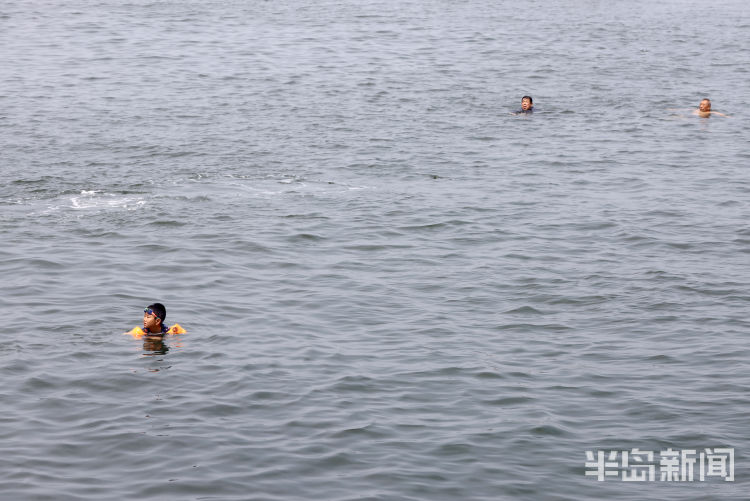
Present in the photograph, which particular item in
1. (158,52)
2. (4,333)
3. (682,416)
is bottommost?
(682,416)

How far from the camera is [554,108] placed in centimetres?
3425

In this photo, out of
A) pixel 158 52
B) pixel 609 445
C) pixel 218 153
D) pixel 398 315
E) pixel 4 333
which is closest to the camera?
pixel 609 445

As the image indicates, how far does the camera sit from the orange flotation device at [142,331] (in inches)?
656

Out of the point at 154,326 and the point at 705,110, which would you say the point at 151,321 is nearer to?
the point at 154,326

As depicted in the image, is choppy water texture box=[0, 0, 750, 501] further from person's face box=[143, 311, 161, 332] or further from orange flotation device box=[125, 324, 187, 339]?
person's face box=[143, 311, 161, 332]

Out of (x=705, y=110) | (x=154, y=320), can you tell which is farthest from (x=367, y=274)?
(x=705, y=110)

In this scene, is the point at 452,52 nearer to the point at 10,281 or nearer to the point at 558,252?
the point at 558,252

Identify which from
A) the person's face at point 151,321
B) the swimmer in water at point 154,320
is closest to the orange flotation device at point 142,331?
the swimmer in water at point 154,320

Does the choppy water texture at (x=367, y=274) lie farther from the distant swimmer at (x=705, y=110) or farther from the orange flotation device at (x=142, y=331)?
the distant swimmer at (x=705, y=110)

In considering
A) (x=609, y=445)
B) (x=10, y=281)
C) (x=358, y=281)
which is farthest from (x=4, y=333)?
(x=609, y=445)

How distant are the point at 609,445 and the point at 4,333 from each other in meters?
9.78

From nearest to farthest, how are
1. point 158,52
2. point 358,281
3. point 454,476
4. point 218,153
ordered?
point 454,476
point 358,281
point 218,153
point 158,52

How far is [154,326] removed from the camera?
1633 centimetres

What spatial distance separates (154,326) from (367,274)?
5.25m
